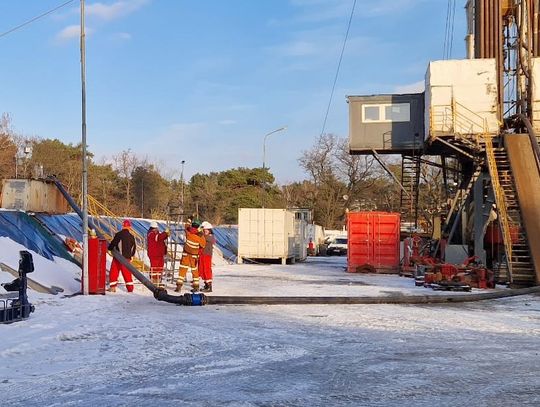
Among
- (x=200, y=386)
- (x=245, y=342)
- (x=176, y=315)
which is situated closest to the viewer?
(x=200, y=386)

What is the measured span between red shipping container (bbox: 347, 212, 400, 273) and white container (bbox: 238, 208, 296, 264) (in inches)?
193

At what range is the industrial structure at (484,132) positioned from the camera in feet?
62.9

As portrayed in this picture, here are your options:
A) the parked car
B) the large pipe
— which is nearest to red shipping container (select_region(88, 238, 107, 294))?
the large pipe

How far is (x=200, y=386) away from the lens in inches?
241

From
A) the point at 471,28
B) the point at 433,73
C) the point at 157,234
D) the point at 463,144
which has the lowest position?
the point at 157,234

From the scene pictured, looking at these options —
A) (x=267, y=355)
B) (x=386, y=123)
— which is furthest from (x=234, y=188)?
(x=267, y=355)

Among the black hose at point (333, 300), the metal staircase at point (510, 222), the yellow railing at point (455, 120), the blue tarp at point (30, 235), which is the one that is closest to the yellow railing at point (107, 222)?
the blue tarp at point (30, 235)

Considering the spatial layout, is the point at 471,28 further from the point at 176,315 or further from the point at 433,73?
the point at 176,315

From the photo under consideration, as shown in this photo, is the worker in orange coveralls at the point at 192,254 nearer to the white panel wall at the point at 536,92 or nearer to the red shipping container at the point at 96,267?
the red shipping container at the point at 96,267

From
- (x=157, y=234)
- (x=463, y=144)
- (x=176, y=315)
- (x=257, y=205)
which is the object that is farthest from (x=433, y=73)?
(x=257, y=205)

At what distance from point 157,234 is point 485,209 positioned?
44.4ft

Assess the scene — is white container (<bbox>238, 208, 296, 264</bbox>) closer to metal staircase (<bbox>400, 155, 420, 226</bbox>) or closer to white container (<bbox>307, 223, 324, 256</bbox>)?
metal staircase (<bbox>400, 155, 420, 226</bbox>)

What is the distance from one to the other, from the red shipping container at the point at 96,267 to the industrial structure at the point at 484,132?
1174 centimetres

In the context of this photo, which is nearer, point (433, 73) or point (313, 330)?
point (313, 330)
